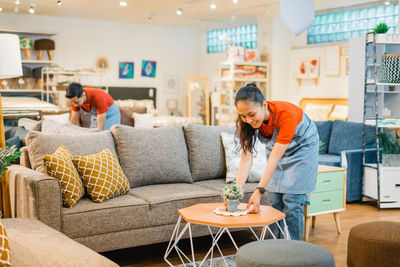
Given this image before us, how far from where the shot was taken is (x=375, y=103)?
5.59 meters

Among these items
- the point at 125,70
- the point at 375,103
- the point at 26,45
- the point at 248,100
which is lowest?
the point at 375,103

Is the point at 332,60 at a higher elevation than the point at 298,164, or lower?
higher

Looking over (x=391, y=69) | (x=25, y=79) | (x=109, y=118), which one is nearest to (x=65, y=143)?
(x=109, y=118)

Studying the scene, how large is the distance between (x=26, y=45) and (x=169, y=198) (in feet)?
24.7

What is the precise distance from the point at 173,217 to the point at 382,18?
6.50 metres

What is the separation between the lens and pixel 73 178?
3328 mm

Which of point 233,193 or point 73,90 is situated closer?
point 233,193

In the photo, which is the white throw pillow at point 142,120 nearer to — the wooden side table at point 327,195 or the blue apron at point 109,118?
the blue apron at point 109,118

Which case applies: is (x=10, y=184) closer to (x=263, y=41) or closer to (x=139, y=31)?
(x=263, y=41)

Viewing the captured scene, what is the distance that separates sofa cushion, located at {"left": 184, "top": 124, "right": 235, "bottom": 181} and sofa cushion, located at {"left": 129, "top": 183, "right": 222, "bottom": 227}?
32 centimetres

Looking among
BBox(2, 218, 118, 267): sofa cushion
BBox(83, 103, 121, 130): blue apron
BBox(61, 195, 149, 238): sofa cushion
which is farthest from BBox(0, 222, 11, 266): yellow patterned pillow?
BBox(83, 103, 121, 130): blue apron

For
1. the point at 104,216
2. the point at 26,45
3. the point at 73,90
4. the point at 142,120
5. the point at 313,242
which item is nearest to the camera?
the point at 104,216

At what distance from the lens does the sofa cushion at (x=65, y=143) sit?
3604 millimetres

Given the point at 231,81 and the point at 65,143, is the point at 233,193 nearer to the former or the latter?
the point at 65,143
